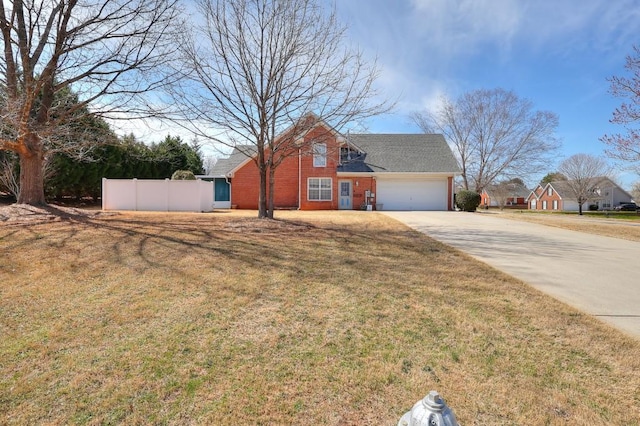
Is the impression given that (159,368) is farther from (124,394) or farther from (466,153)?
(466,153)

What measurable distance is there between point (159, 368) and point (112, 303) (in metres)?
1.81

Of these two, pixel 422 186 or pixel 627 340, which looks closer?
pixel 627 340

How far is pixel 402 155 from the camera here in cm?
2481

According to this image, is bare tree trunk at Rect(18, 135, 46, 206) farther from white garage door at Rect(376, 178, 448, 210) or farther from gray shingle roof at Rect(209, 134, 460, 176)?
white garage door at Rect(376, 178, 448, 210)

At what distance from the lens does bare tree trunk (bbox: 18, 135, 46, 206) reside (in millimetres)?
10912

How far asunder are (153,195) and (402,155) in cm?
1681

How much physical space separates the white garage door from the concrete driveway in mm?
12400

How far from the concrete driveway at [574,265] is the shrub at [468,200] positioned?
43.7 feet

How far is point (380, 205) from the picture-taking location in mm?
23516

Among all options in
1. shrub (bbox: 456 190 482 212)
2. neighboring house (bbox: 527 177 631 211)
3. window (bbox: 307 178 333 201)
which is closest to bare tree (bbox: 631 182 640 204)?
neighboring house (bbox: 527 177 631 211)

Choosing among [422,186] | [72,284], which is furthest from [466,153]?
[72,284]

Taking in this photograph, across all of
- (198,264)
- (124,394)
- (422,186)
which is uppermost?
(422,186)

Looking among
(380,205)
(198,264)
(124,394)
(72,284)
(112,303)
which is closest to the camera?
(124,394)

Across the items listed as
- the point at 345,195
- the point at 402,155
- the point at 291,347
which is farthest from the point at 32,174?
the point at 402,155
